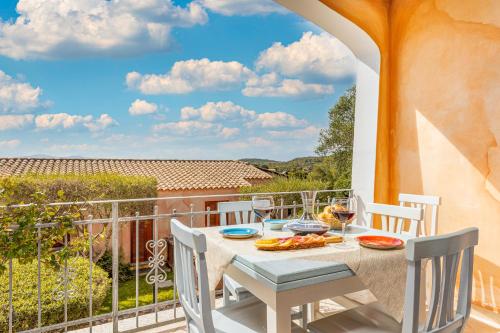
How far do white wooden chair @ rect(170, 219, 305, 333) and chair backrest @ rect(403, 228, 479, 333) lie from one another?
56cm

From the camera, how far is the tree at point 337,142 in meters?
11.6

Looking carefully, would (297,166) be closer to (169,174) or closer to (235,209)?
(169,174)

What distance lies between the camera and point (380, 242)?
5.18ft

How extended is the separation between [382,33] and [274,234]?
94.4 inches

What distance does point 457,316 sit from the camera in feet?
4.33

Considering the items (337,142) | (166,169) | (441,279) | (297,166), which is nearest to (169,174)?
(166,169)

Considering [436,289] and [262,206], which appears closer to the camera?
[436,289]

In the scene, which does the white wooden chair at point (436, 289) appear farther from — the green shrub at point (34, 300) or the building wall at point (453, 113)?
the green shrub at point (34, 300)

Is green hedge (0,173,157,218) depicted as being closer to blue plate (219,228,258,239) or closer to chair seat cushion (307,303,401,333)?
blue plate (219,228,258,239)

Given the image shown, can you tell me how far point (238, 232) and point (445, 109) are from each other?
2061mm

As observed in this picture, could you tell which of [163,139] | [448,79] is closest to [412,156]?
[448,79]

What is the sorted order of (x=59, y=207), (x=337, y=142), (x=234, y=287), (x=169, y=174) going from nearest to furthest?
(x=234, y=287), (x=59, y=207), (x=337, y=142), (x=169, y=174)

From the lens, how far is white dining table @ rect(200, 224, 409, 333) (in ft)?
3.98

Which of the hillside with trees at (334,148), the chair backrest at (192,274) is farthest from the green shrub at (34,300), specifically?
the hillside with trees at (334,148)
